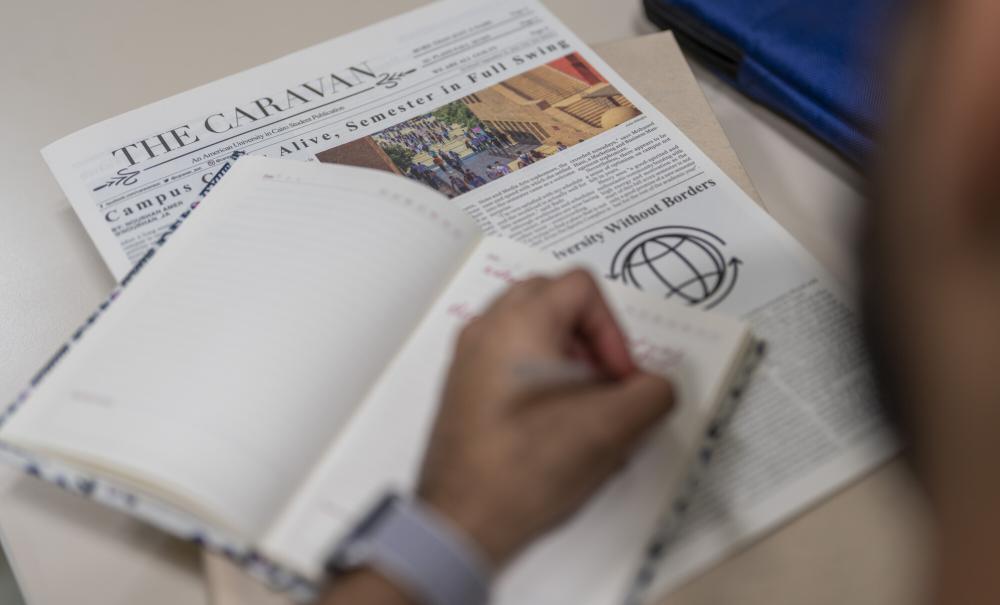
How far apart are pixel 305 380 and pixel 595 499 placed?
144 mm

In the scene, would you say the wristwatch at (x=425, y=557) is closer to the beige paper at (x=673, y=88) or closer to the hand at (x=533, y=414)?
the hand at (x=533, y=414)

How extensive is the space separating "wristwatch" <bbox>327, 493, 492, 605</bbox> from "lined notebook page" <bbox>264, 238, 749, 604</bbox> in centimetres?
3

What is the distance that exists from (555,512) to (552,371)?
0.19ft

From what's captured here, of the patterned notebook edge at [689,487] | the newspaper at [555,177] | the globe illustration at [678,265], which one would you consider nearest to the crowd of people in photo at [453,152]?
the newspaper at [555,177]

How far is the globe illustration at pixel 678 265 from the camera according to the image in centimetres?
49

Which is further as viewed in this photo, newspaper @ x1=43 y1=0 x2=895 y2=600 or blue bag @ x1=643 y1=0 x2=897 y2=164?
blue bag @ x1=643 y1=0 x2=897 y2=164

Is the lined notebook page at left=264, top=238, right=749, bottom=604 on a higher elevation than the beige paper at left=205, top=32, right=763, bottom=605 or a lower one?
lower

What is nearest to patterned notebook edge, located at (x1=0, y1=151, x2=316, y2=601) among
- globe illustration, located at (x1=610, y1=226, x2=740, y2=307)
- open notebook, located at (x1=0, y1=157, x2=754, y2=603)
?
open notebook, located at (x1=0, y1=157, x2=754, y2=603)

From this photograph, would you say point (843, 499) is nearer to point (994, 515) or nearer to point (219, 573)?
point (994, 515)

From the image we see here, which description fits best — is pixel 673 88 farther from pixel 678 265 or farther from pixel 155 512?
pixel 155 512

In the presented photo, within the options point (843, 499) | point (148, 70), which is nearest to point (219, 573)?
point (843, 499)

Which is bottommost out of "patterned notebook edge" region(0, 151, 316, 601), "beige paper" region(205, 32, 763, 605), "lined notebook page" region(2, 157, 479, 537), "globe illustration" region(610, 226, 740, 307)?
"patterned notebook edge" region(0, 151, 316, 601)

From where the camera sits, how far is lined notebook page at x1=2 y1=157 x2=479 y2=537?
398 mm

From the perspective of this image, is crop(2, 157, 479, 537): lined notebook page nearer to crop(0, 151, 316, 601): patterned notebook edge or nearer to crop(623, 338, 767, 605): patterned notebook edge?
crop(0, 151, 316, 601): patterned notebook edge
